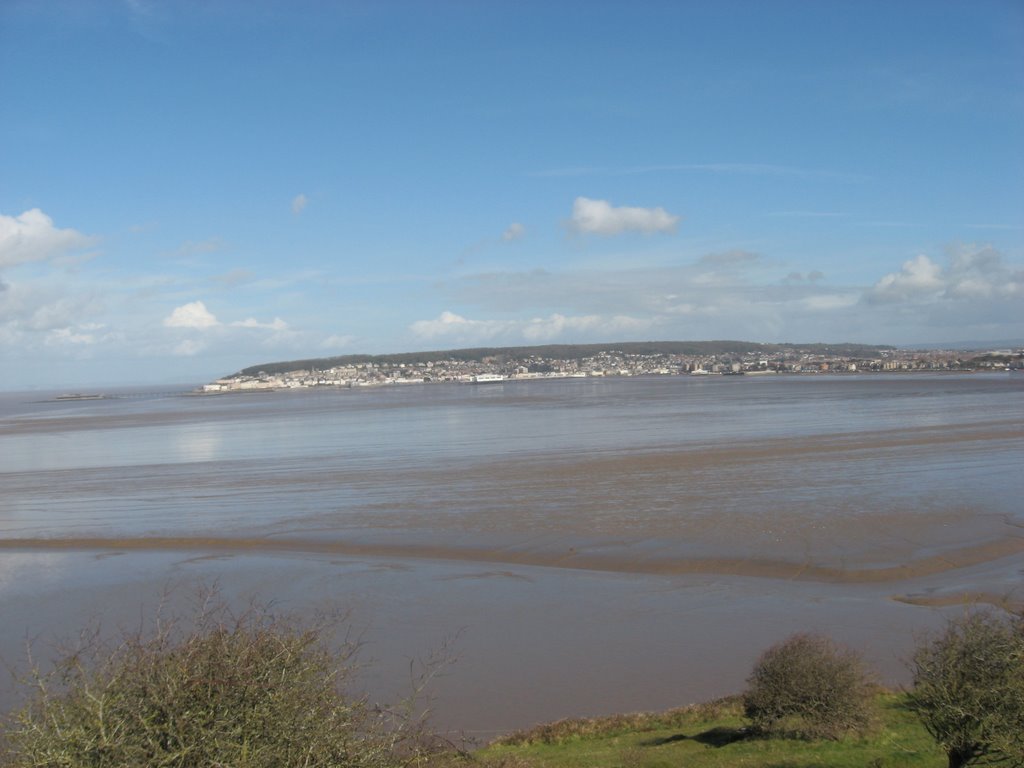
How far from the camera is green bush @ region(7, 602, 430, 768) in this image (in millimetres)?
5387

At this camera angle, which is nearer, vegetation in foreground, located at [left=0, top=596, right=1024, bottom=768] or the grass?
vegetation in foreground, located at [left=0, top=596, right=1024, bottom=768]

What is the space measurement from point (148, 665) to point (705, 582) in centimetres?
1515

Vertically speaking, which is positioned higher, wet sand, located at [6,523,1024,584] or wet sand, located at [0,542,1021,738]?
wet sand, located at [6,523,1024,584]

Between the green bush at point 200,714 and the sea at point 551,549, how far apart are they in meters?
3.75

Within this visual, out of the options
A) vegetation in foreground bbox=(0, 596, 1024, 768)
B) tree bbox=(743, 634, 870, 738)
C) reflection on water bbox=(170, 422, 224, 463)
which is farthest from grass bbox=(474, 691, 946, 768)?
reflection on water bbox=(170, 422, 224, 463)

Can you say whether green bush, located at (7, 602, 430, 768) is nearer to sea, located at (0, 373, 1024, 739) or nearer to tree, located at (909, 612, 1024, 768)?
sea, located at (0, 373, 1024, 739)

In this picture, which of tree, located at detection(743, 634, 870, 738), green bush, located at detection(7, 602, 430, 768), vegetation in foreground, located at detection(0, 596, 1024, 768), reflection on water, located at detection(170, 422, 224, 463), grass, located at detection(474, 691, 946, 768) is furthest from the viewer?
reflection on water, located at detection(170, 422, 224, 463)

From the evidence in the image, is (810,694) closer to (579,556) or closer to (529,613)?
(529,613)

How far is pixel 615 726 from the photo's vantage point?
11938 millimetres

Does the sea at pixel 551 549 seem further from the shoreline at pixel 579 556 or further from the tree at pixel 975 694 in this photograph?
the tree at pixel 975 694

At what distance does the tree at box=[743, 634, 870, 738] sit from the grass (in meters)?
0.17

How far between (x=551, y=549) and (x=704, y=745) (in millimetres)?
11526

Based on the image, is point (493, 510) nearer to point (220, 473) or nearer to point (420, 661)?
point (420, 661)

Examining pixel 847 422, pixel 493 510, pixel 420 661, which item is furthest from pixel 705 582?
pixel 847 422
